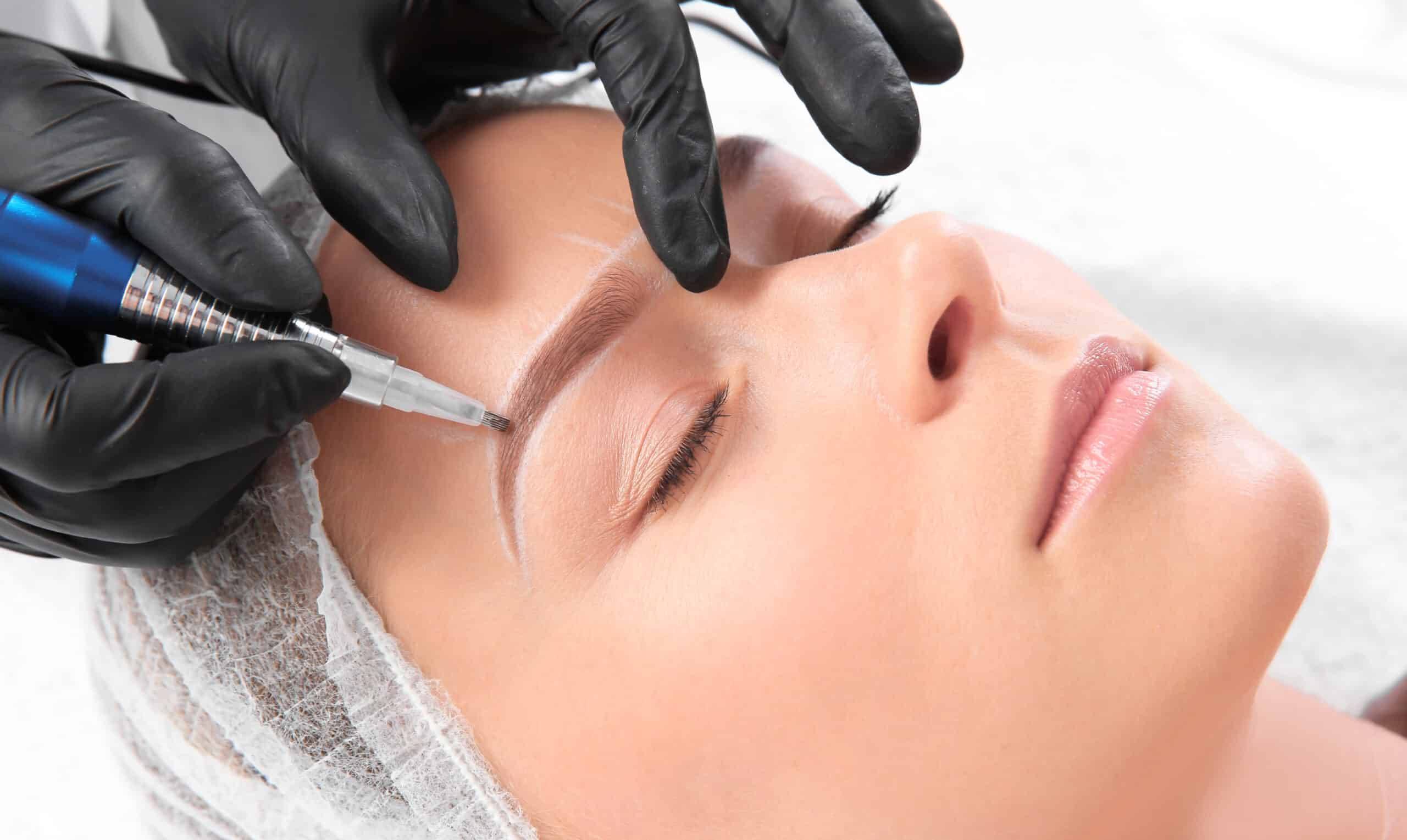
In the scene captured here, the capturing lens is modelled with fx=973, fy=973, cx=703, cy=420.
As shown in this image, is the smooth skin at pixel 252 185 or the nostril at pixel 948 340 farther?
the nostril at pixel 948 340

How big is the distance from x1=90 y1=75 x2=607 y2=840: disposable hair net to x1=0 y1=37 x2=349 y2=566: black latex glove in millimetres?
75

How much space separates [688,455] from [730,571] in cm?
11

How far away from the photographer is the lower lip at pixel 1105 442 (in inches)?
31.7

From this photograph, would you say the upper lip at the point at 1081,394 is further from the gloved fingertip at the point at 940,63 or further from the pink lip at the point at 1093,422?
the gloved fingertip at the point at 940,63

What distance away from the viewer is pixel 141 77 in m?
1.17

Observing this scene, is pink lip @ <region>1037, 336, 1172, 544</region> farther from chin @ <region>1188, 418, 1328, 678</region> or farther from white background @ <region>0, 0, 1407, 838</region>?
white background @ <region>0, 0, 1407, 838</region>

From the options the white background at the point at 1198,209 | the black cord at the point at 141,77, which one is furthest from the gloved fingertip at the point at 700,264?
the white background at the point at 1198,209

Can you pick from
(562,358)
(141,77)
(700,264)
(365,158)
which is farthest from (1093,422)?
(141,77)

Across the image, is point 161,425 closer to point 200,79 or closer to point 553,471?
point 553,471

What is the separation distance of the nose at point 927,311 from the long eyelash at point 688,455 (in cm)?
15

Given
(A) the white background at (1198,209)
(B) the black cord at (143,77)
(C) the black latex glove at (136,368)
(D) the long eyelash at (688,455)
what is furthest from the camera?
(A) the white background at (1198,209)

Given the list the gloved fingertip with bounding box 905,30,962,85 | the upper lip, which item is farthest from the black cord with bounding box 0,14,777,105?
the upper lip

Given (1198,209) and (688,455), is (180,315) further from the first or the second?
(1198,209)

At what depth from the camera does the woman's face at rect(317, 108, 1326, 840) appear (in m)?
0.79
